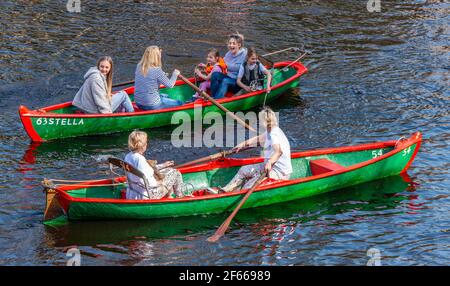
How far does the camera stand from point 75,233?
13.7m

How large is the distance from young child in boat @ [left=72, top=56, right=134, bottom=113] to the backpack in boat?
2896 millimetres

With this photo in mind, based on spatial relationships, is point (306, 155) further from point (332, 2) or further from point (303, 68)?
point (332, 2)

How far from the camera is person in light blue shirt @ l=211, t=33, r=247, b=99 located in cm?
1977

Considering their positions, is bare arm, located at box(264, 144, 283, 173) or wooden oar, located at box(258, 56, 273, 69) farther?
wooden oar, located at box(258, 56, 273, 69)

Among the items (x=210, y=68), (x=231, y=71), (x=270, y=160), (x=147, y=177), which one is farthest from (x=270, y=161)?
(x=210, y=68)

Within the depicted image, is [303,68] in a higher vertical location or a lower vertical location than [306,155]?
higher

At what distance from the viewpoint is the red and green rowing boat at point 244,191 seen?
1380cm

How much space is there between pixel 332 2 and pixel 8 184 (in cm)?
1643

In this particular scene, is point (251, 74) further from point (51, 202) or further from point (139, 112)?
point (51, 202)

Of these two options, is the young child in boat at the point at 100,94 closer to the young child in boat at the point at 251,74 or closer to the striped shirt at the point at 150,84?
the striped shirt at the point at 150,84

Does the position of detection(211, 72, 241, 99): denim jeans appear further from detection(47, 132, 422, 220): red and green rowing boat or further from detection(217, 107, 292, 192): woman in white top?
detection(217, 107, 292, 192): woman in white top

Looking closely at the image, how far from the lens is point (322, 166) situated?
1558 cm

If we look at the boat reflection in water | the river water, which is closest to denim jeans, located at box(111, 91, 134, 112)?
the river water
